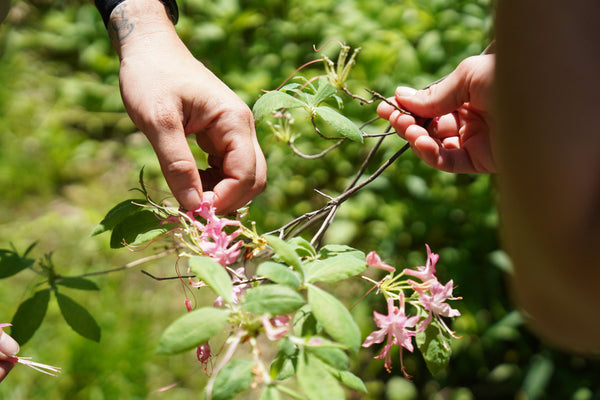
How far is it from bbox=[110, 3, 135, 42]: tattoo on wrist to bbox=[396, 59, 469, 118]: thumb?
60 centimetres

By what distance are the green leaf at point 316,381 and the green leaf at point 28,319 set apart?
0.60m

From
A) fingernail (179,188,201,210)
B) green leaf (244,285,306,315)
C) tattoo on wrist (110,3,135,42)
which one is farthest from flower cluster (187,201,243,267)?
tattoo on wrist (110,3,135,42)

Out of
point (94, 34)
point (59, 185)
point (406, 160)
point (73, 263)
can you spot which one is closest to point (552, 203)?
point (406, 160)

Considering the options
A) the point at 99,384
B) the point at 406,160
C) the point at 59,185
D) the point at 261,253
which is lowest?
the point at 99,384

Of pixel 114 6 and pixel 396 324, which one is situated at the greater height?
pixel 114 6

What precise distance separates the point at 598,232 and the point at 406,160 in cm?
143

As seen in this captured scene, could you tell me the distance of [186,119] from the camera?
3.01 ft

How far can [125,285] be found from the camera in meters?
2.01

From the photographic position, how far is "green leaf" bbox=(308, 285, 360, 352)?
51 cm

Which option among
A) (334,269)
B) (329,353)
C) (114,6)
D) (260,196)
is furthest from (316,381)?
(260,196)

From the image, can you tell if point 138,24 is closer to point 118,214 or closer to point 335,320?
point 118,214

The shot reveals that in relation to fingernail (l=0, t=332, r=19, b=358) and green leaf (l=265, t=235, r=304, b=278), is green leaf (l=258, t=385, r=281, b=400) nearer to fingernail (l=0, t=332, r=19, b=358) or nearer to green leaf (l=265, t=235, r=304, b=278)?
green leaf (l=265, t=235, r=304, b=278)

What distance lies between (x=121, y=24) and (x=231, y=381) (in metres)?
0.87

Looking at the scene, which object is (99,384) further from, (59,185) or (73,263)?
(59,185)
